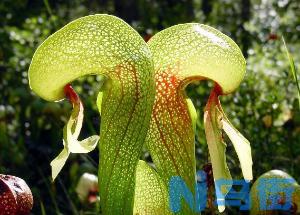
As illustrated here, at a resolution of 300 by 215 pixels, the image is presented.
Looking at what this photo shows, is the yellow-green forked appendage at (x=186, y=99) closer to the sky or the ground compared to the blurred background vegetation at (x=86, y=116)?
closer to the sky

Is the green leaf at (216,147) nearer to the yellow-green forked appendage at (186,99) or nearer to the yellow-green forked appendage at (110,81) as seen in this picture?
the yellow-green forked appendage at (186,99)

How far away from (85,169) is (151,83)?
1440 millimetres

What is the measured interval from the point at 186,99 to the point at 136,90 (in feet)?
0.40

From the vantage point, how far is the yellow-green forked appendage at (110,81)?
1.03 metres

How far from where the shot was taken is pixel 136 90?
107 centimetres

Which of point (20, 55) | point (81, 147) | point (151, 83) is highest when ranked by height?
point (151, 83)

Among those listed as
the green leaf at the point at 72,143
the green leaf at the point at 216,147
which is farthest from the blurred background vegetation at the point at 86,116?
the green leaf at the point at 216,147

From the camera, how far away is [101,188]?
3.61 feet

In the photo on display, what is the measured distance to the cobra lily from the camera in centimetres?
104

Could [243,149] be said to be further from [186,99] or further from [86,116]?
[86,116]

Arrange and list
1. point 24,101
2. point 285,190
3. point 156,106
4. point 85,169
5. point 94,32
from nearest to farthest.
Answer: point 94,32
point 156,106
point 285,190
point 85,169
point 24,101

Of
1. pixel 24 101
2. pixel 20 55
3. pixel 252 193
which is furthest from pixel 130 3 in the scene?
pixel 252 193

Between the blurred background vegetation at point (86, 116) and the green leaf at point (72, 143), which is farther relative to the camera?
the blurred background vegetation at point (86, 116)

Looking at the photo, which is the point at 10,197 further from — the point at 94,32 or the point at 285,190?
the point at 285,190
